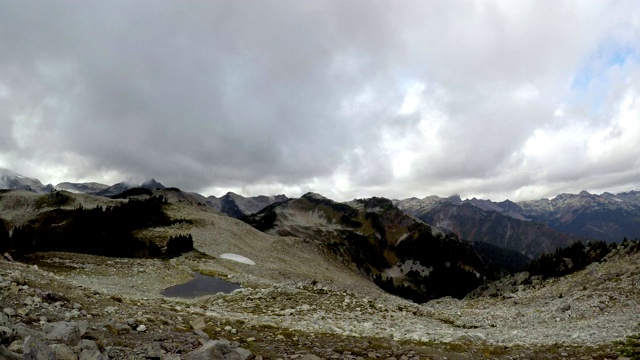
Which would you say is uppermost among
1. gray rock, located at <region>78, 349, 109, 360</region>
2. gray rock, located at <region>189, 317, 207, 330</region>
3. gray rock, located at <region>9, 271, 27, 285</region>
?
gray rock, located at <region>9, 271, 27, 285</region>

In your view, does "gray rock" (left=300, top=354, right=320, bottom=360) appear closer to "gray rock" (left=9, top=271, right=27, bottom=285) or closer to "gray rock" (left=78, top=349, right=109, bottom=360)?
"gray rock" (left=78, top=349, right=109, bottom=360)

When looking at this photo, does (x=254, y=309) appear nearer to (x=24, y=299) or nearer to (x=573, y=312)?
(x=24, y=299)

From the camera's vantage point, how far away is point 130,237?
8281cm

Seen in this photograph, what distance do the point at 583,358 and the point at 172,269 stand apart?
52.5 meters

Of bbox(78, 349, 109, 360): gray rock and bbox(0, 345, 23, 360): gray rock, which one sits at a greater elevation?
bbox(0, 345, 23, 360): gray rock

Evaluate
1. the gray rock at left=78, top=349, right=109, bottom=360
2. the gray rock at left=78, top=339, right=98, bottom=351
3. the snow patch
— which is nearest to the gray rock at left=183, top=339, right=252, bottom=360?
the gray rock at left=78, top=349, right=109, bottom=360

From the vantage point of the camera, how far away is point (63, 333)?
11.5 metres

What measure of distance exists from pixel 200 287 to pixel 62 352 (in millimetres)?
39367

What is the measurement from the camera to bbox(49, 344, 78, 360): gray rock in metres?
9.81

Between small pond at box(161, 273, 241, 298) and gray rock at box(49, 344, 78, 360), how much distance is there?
32879mm

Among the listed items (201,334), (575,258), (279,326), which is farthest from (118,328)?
(575,258)

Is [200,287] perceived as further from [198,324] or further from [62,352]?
[62,352]

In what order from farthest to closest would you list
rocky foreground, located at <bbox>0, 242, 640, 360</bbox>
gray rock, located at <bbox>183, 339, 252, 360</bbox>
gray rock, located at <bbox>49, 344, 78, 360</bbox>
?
rocky foreground, located at <bbox>0, 242, 640, 360</bbox> < gray rock, located at <bbox>183, 339, 252, 360</bbox> < gray rock, located at <bbox>49, 344, 78, 360</bbox>

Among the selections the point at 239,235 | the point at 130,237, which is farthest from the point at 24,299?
the point at 239,235
